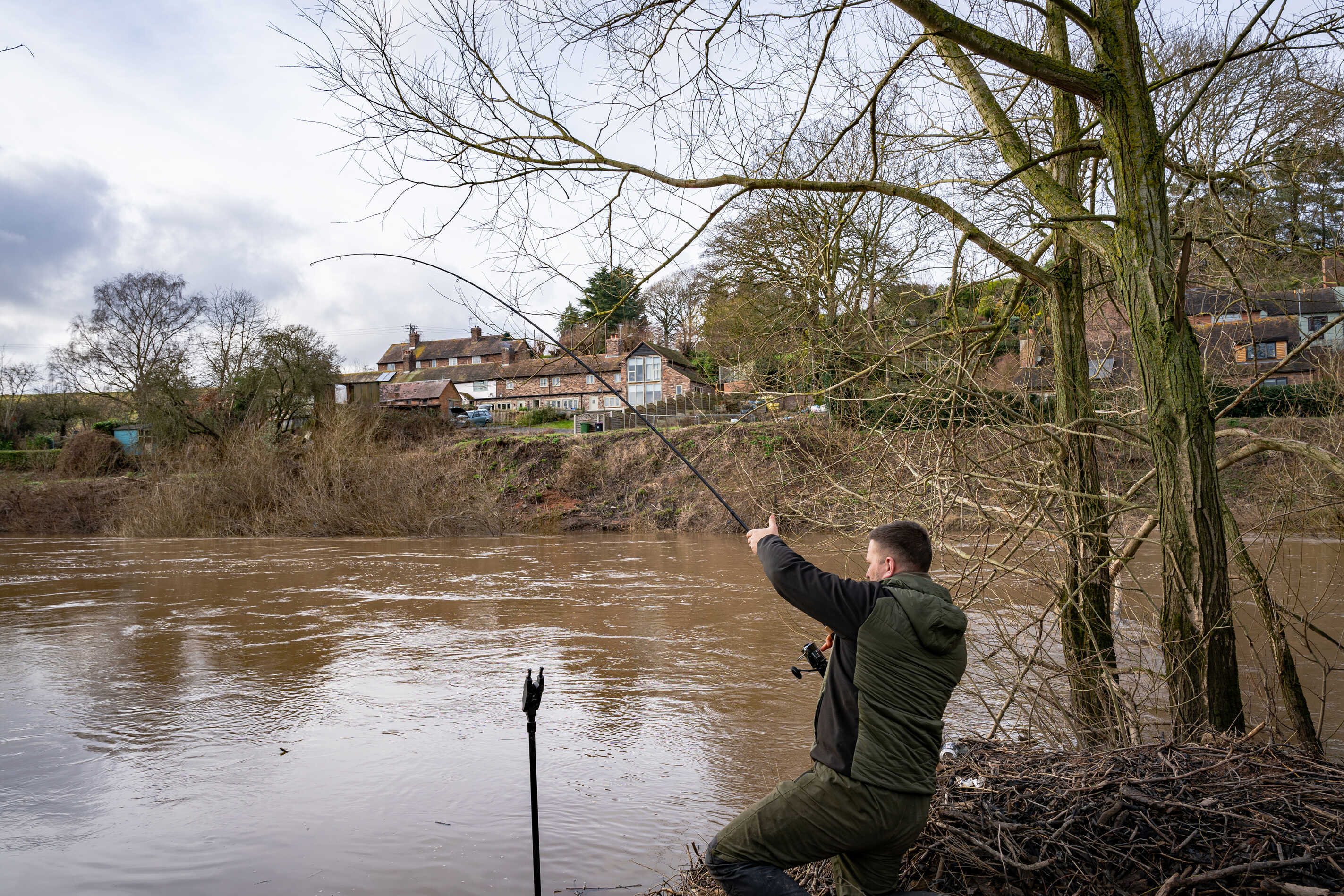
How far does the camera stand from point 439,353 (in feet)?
266

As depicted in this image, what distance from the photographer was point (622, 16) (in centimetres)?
448

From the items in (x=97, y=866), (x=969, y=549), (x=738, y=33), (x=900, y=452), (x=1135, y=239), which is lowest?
(x=97, y=866)

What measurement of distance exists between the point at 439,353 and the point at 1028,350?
7847cm

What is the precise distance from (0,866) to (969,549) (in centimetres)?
605

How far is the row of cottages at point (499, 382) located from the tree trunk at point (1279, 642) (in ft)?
97.8

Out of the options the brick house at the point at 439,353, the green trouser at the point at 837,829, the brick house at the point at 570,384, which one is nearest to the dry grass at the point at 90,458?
the brick house at the point at 570,384

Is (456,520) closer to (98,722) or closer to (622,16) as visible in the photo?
(98,722)

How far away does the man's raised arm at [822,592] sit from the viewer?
9.13 ft

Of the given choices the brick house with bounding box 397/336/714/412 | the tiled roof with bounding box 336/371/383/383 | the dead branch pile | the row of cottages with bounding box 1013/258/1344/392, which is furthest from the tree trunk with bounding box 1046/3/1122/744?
the tiled roof with bounding box 336/371/383/383

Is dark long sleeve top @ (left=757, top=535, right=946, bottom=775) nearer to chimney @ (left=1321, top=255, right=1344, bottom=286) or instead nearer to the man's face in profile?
the man's face in profile

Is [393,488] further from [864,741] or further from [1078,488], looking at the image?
[864,741]

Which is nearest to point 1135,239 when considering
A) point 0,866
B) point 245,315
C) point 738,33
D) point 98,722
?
point 738,33

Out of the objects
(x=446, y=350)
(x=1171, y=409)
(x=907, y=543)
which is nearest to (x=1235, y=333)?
(x=1171, y=409)

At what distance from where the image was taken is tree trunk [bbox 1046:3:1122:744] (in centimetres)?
483
